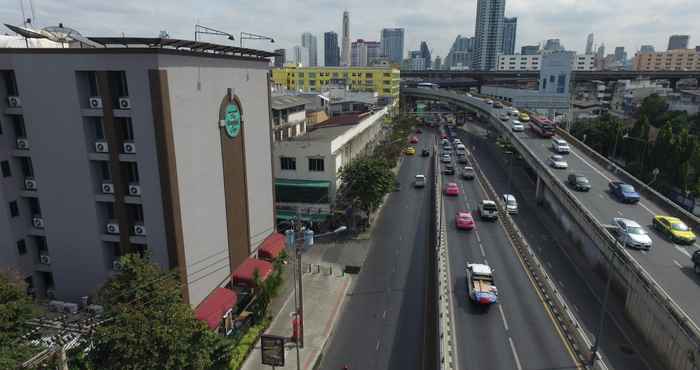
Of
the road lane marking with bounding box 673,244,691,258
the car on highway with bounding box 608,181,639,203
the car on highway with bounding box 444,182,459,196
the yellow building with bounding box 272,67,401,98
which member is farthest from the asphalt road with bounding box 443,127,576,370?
the yellow building with bounding box 272,67,401,98

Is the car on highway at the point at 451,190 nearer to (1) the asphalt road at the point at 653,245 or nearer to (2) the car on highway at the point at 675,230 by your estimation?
(1) the asphalt road at the point at 653,245

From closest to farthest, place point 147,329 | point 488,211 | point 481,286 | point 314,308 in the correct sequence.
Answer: point 147,329, point 481,286, point 314,308, point 488,211

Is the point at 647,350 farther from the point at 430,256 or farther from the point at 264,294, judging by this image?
the point at 264,294

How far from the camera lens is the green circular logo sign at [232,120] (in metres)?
27.2

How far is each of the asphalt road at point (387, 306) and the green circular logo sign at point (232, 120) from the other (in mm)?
15173

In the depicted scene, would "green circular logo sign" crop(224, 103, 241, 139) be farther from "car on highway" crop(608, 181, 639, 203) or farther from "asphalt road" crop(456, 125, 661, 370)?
"car on highway" crop(608, 181, 639, 203)

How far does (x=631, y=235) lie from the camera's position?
32.2 meters

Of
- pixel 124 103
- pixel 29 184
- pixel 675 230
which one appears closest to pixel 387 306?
pixel 124 103

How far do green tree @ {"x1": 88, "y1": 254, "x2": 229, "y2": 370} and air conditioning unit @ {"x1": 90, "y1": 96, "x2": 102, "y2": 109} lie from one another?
8776 millimetres

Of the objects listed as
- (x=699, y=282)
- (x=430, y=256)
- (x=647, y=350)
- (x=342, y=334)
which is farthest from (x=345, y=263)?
(x=699, y=282)

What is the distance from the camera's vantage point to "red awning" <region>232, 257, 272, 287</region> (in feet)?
94.2

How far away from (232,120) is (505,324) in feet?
71.7

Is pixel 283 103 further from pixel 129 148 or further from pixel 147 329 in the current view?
pixel 147 329

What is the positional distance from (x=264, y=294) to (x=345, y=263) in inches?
454
